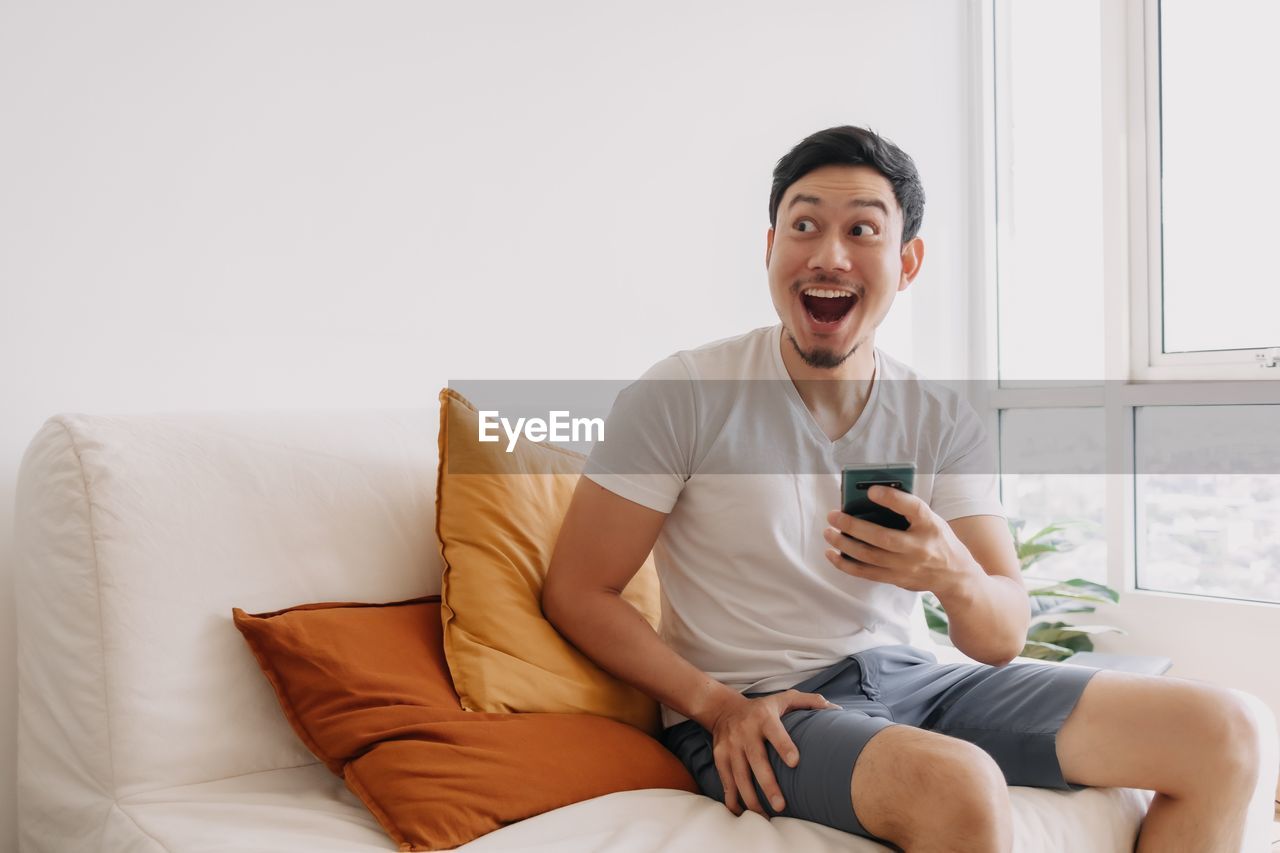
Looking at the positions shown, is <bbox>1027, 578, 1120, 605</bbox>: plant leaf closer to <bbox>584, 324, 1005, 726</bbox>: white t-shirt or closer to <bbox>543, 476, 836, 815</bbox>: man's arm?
<bbox>584, 324, 1005, 726</bbox>: white t-shirt

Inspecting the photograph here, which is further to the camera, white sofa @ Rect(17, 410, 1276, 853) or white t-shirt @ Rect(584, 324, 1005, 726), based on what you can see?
white t-shirt @ Rect(584, 324, 1005, 726)

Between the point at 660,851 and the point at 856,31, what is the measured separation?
7.92 feet

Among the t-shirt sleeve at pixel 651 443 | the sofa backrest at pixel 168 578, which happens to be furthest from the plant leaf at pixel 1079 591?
the sofa backrest at pixel 168 578

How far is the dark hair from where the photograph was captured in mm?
1565

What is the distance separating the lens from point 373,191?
6.41ft

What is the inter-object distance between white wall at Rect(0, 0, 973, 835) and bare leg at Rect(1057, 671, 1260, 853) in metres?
1.27

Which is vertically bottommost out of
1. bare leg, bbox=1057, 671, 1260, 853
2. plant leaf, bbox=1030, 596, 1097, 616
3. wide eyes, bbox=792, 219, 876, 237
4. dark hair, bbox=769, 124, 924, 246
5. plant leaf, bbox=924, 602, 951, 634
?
plant leaf, bbox=924, 602, 951, 634

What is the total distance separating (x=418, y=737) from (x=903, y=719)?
643mm

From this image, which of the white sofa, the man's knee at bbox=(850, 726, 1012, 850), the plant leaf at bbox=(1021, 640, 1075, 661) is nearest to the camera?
the man's knee at bbox=(850, 726, 1012, 850)

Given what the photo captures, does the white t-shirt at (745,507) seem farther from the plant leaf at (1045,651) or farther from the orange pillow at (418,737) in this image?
the plant leaf at (1045,651)

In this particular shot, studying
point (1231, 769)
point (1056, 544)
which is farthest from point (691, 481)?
point (1056, 544)

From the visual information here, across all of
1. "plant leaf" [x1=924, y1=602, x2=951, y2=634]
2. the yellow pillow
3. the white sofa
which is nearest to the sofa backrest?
the white sofa

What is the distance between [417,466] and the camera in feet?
5.22

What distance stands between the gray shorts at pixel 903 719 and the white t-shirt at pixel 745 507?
5cm
